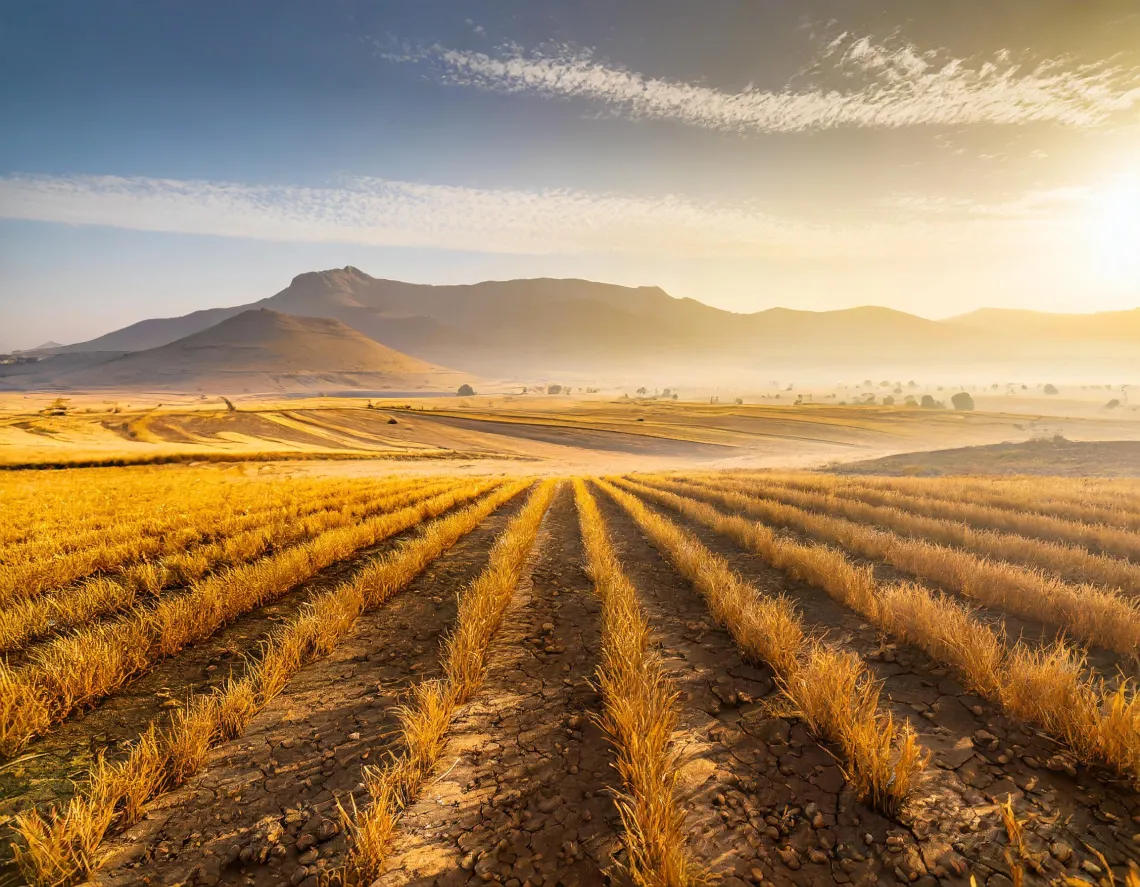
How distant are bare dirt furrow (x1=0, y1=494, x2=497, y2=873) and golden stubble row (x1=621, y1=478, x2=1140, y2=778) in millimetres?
6747

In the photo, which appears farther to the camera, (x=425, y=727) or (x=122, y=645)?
(x=122, y=645)

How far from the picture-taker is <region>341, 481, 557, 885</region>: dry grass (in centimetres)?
256

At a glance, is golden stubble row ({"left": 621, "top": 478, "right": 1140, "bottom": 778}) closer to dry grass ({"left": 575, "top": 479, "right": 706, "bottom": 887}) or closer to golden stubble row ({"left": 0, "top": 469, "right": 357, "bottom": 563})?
dry grass ({"left": 575, "top": 479, "right": 706, "bottom": 887})

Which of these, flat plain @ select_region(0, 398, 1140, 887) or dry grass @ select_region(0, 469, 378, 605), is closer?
flat plain @ select_region(0, 398, 1140, 887)

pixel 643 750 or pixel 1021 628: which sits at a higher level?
pixel 643 750

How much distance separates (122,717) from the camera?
13.1 ft

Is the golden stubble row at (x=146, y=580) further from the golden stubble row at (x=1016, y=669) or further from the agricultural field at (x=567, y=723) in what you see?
the golden stubble row at (x=1016, y=669)

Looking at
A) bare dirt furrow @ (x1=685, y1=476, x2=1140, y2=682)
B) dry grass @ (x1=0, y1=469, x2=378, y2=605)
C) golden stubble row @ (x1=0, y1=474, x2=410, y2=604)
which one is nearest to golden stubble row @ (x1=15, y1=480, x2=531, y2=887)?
golden stubble row @ (x1=0, y1=474, x2=410, y2=604)

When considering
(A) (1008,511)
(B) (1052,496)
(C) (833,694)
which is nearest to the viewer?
(C) (833,694)

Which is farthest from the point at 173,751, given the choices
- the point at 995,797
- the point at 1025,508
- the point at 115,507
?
the point at 1025,508

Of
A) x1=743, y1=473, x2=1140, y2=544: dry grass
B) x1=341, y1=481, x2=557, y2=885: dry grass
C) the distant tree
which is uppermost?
the distant tree

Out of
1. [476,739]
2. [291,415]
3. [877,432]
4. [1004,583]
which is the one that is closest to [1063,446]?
[877,432]

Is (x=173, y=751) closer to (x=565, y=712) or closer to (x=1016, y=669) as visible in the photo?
(x=565, y=712)

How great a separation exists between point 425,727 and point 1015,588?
7.53 metres
